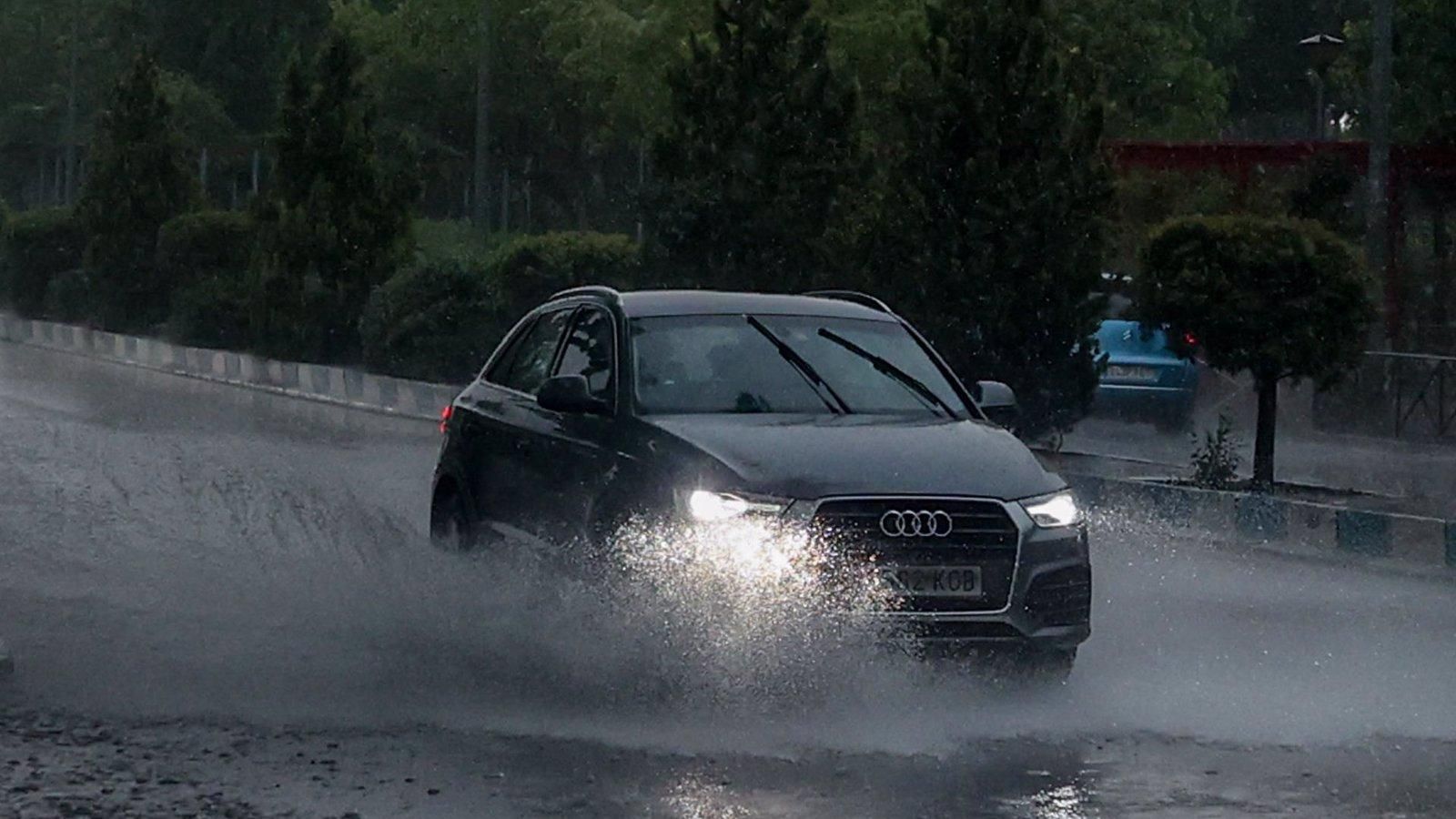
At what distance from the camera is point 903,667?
30.8 ft

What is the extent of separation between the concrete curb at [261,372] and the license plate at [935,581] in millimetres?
17900

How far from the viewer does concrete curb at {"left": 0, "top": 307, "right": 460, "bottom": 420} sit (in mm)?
29625

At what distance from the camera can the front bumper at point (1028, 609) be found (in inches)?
368

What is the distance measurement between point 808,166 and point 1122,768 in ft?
59.6

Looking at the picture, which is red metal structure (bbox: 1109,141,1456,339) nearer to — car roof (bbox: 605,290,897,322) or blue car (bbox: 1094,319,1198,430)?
blue car (bbox: 1094,319,1198,430)

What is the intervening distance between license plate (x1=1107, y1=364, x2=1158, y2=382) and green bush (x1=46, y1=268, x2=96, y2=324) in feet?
88.1

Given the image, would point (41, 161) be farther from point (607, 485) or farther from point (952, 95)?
point (607, 485)

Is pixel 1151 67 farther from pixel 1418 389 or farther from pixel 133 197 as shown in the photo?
pixel 1418 389

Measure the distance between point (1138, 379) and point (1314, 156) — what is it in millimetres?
8627

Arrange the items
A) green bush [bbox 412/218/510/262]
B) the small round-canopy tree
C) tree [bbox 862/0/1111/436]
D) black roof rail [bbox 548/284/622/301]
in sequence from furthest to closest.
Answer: green bush [bbox 412/218/510/262] → tree [bbox 862/0/1111/436] → the small round-canopy tree → black roof rail [bbox 548/284/622/301]

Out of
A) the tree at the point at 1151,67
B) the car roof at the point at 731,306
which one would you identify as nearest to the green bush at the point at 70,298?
the tree at the point at 1151,67

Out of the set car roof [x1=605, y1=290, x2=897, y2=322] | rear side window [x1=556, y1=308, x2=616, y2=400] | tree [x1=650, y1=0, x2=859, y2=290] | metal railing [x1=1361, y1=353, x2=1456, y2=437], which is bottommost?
metal railing [x1=1361, y1=353, x2=1456, y2=437]

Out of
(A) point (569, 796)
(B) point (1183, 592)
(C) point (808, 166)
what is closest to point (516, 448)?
(A) point (569, 796)

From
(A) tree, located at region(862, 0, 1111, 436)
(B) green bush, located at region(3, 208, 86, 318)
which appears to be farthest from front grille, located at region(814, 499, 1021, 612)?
(B) green bush, located at region(3, 208, 86, 318)
